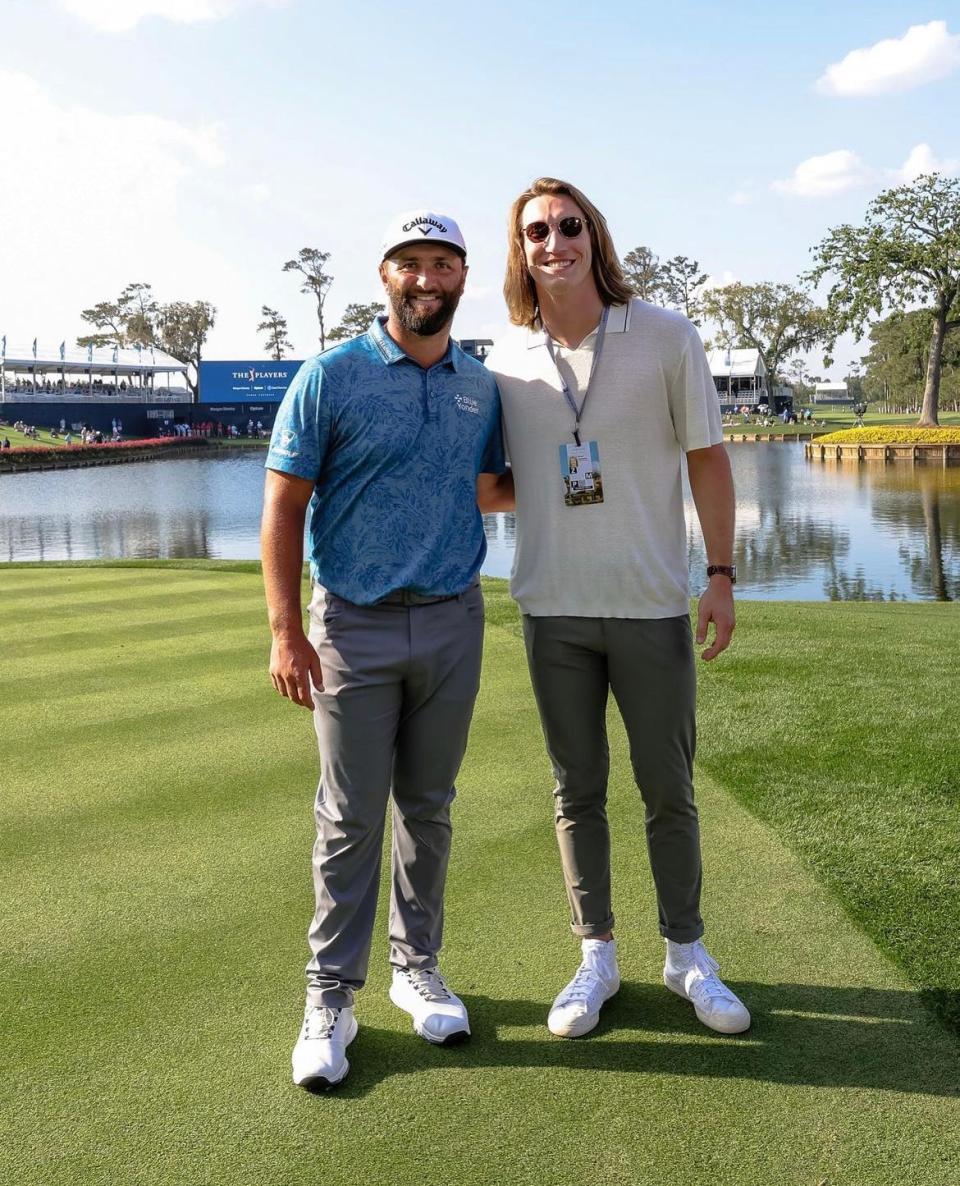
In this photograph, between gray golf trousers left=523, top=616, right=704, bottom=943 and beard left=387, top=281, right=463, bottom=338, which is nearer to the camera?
beard left=387, top=281, right=463, bottom=338

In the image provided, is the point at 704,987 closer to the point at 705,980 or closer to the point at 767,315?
the point at 705,980

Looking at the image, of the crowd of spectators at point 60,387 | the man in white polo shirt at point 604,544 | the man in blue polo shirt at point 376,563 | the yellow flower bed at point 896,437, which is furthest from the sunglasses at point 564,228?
the crowd of spectators at point 60,387

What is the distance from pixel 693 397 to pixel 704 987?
1381 millimetres

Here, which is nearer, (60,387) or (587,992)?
(587,992)

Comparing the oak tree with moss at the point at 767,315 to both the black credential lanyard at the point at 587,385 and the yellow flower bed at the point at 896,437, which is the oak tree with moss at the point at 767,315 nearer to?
the yellow flower bed at the point at 896,437

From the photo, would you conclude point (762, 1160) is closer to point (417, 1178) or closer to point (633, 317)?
point (417, 1178)

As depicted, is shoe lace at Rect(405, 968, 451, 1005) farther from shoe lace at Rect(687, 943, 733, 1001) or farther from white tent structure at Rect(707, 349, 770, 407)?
white tent structure at Rect(707, 349, 770, 407)

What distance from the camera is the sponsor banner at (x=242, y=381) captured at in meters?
76.3

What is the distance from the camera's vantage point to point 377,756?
102 inches

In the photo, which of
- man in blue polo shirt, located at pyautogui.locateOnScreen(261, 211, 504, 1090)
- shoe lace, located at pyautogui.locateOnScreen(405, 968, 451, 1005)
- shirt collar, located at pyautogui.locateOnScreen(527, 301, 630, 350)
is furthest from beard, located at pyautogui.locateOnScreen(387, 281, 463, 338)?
shoe lace, located at pyautogui.locateOnScreen(405, 968, 451, 1005)

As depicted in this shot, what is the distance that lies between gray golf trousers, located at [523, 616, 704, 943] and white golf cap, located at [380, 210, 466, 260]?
3.06 ft

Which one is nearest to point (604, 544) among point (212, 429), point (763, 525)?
point (763, 525)

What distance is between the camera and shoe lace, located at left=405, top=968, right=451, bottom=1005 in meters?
2.52

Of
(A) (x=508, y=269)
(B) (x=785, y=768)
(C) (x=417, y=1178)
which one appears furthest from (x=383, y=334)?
(B) (x=785, y=768)
